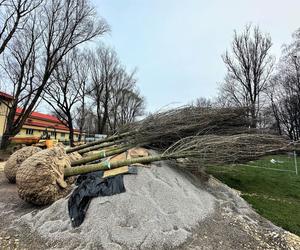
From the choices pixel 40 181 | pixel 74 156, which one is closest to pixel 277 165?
pixel 74 156

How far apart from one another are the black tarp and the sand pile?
3.9 inches

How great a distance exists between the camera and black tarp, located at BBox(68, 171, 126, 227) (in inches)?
150

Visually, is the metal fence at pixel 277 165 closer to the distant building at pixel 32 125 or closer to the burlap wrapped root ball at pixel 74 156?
the burlap wrapped root ball at pixel 74 156

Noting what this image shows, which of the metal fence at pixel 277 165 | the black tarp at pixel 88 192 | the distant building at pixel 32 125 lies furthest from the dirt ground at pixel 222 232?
the distant building at pixel 32 125

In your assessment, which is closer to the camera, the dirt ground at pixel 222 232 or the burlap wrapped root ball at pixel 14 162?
the dirt ground at pixel 222 232

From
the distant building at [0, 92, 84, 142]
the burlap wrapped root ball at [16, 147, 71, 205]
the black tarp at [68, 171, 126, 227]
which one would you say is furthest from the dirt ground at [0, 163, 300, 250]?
the distant building at [0, 92, 84, 142]

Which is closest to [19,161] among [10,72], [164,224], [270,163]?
[164,224]

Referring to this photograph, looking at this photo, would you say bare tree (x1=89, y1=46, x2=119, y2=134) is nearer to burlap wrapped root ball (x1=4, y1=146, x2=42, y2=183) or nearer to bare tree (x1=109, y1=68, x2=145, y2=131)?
bare tree (x1=109, y1=68, x2=145, y2=131)

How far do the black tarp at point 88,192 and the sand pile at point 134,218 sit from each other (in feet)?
0.33

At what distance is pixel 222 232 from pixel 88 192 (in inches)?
91.0

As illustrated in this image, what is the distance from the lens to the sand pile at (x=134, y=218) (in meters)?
3.33

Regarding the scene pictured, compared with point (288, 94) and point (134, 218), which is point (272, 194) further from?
point (288, 94)

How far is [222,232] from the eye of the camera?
373 cm

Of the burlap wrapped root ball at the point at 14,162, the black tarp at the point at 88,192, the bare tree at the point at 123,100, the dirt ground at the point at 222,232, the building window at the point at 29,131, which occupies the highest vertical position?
the bare tree at the point at 123,100
